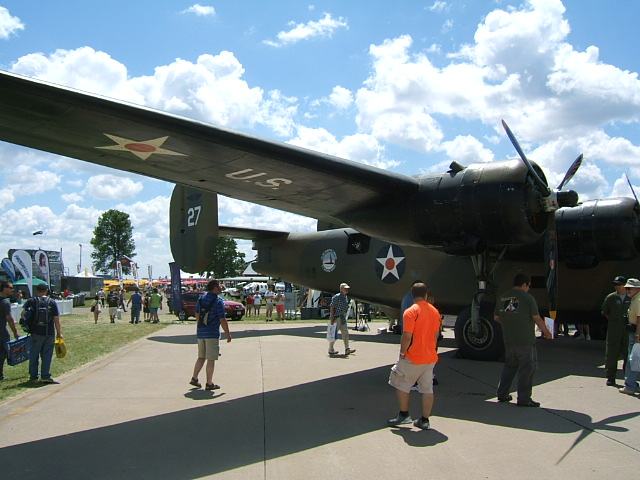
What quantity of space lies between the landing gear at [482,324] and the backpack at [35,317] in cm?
767

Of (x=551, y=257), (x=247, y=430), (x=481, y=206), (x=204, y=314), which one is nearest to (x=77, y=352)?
(x=204, y=314)

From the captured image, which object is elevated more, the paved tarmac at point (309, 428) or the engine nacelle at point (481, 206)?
the engine nacelle at point (481, 206)

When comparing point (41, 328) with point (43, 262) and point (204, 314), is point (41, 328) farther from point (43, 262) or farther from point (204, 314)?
point (43, 262)

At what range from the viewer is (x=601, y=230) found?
409 inches

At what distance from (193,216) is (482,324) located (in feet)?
31.6

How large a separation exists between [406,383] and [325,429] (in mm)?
1066

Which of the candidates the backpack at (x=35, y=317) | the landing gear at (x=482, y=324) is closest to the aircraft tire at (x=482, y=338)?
the landing gear at (x=482, y=324)

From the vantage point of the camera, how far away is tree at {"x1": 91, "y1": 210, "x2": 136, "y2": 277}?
10250 cm

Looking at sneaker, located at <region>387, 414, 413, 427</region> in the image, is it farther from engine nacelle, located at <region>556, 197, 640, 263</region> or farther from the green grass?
engine nacelle, located at <region>556, 197, 640, 263</region>

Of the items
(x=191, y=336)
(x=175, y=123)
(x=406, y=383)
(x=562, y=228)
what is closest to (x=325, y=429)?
(x=406, y=383)

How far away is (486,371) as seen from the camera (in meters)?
9.57

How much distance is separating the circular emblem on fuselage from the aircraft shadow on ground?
25.7 feet

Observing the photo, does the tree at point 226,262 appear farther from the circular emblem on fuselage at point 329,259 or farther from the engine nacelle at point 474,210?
the engine nacelle at point 474,210

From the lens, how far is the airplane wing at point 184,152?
598 centimetres
